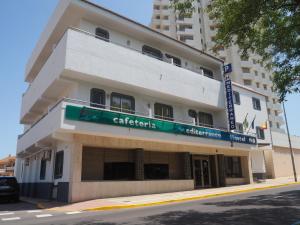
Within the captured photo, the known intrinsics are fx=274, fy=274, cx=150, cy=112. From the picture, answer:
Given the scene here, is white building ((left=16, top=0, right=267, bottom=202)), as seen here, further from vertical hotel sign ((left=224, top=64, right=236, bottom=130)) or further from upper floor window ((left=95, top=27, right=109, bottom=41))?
vertical hotel sign ((left=224, top=64, right=236, bottom=130))

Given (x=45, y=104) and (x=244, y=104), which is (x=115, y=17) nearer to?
(x=45, y=104)

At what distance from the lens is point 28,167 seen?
2712cm

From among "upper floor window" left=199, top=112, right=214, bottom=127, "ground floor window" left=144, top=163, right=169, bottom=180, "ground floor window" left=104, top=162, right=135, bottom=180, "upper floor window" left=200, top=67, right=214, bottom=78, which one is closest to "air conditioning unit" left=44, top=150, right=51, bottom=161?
"ground floor window" left=104, top=162, right=135, bottom=180

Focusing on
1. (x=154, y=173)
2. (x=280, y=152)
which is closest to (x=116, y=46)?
(x=154, y=173)

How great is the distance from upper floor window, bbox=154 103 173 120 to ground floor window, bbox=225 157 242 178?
8.98 m

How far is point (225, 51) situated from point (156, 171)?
46.3 m

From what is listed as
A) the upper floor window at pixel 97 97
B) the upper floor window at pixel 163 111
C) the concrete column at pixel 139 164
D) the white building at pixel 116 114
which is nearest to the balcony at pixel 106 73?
the white building at pixel 116 114

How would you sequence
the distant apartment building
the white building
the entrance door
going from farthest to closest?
the distant apartment building < the entrance door < the white building

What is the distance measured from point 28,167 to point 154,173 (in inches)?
548

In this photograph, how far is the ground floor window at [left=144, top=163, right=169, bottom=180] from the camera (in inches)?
804

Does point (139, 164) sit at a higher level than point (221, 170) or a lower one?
higher

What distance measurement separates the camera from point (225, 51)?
199ft

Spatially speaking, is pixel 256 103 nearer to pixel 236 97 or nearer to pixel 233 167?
pixel 236 97

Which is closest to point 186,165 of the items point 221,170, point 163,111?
point 163,111
